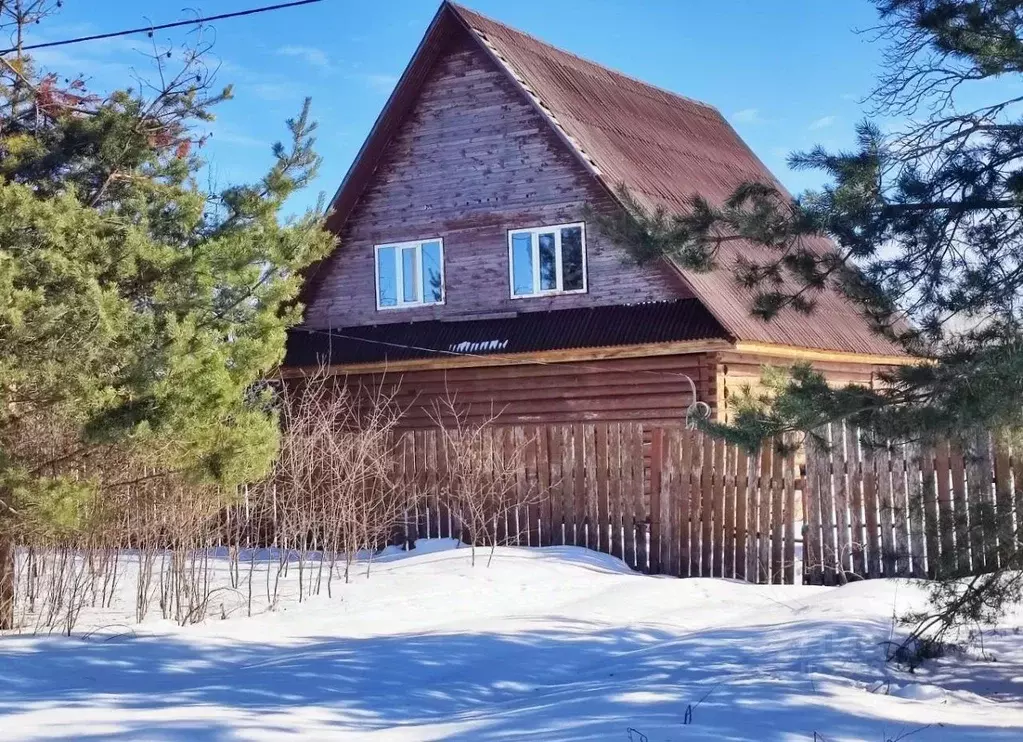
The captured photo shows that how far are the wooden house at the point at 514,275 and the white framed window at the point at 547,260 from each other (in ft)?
0.09

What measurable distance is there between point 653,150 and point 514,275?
4.15m

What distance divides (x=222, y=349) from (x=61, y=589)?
2.43m

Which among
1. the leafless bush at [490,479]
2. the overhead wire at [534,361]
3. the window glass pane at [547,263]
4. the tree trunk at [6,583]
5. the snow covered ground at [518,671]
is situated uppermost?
the window glass pane at [547,263]

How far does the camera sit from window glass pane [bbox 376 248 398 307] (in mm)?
21234

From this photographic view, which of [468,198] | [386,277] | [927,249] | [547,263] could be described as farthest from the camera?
[386,277]

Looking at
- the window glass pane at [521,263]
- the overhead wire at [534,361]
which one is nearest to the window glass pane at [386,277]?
the overhead wire at [534,361]

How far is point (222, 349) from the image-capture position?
1055cm

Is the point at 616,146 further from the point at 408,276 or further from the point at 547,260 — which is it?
the point at 408,276

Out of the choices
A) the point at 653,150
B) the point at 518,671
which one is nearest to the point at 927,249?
the point at 518,671

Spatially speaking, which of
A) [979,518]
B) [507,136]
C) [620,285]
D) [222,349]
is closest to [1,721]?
[222,349]

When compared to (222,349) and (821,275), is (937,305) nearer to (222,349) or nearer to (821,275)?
(821,275)

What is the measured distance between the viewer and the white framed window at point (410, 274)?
68.3 feet

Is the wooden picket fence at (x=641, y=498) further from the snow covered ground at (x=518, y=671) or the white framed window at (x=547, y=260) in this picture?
the white framed window at (x=547, y=260)

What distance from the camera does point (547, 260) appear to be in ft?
64.8
